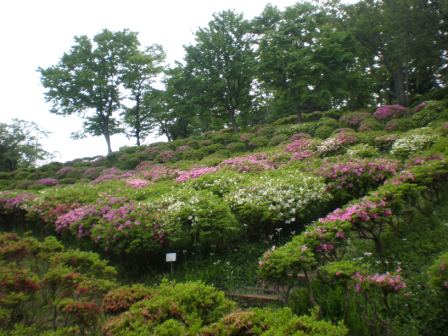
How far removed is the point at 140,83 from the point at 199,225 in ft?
74.6

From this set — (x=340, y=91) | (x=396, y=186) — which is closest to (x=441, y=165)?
(x=396, y=186)

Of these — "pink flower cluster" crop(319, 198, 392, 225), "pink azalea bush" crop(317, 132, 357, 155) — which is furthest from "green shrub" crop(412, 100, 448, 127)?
"pink flower cluster" crop(319, 198, 392, 225)

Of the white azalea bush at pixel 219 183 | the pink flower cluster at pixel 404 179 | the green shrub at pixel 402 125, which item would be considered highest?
the green shrub at pixel 402 125

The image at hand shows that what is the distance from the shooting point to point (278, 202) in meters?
6.30

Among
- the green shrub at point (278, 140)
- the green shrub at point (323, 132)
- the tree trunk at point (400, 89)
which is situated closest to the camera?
the green shrub at point (323, 132)

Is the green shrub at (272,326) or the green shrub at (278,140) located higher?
the green shrub at (278,140)

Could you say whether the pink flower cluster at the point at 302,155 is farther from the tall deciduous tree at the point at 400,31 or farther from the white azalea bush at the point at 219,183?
the tall deciduous tree at the point at 400,31

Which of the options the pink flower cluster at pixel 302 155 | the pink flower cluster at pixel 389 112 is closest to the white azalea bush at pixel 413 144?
the pink flower cluster at pixel 302 155

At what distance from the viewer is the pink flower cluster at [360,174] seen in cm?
681

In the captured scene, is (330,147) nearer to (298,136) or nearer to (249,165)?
(249,165)

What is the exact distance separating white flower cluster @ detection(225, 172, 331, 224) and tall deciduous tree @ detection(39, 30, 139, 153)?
763 inches

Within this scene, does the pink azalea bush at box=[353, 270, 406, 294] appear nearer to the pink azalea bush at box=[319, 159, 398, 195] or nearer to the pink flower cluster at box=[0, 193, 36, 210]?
the pink azalea bush at box=[319, 159, 398, 195]

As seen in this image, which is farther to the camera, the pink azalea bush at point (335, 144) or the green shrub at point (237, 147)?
the green shrub at point (237, 147)

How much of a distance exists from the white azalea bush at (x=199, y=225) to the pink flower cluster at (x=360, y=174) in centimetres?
228
